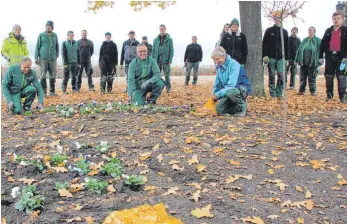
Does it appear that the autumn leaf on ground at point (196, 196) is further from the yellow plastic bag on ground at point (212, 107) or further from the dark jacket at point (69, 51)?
the dark jacket at point (69, 51)

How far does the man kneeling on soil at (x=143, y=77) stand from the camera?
758 cm

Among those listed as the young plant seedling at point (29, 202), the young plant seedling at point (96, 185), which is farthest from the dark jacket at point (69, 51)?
the young plant seedling at point (29, 202)

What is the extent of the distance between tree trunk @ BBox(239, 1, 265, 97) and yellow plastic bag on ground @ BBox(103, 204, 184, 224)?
6859 mm

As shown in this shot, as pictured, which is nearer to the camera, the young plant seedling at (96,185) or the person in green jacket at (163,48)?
the young plant seedling at (96,185)

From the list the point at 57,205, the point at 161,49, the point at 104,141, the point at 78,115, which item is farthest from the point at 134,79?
the point at 57,205

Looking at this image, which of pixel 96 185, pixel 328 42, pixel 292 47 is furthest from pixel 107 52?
pixel 96 185

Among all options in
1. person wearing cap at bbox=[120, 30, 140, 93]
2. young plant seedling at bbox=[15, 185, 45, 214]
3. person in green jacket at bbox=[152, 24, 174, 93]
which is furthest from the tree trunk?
young plant seedling at bbox=[15, 185, 45, 214]

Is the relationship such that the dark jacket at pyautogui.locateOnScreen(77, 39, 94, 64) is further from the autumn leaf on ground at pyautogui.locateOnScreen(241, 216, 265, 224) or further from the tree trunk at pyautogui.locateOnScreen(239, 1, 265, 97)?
the autumn leaf on ground at pyautogui.locateOnScreen(241, 216, 265, 224)

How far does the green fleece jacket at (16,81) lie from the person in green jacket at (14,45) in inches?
74.6

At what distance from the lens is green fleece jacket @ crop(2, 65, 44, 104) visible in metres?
7.32

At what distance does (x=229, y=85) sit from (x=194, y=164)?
264cm

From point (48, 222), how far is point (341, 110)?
20.6ft

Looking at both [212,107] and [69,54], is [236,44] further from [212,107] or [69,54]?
[69,54]

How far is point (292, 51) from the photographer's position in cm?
1178
